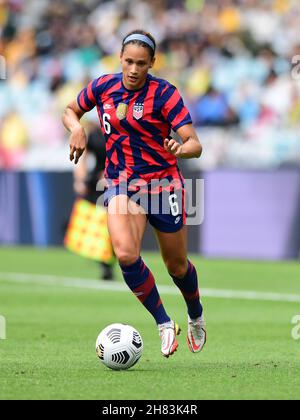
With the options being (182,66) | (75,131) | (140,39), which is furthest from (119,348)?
(182,66)

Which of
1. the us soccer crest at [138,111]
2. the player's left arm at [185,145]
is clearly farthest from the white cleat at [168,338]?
the us soccer crest at [138,111]

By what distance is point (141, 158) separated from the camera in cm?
825

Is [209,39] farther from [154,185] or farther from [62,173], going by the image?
[154,185]

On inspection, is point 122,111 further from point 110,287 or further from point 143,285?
point 110,287

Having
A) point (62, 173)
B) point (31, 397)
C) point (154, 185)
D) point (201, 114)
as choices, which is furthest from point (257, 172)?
point (31, 397)

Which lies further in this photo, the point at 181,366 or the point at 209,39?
the point at 209,39

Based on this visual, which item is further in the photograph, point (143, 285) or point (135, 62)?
point (143, 285)

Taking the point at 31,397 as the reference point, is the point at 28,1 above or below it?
above

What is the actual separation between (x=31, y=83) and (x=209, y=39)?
444cm

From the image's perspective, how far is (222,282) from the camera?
15188 millimetres

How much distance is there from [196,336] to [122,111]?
184 centimetres

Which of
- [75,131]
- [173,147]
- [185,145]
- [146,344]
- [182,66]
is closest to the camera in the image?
[173,147]

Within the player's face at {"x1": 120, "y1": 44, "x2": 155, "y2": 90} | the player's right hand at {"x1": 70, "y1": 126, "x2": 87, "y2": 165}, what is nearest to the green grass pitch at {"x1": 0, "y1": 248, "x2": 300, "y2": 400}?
the player's right hand at {"x1": 70, "y1": 126, "x2": 87, "y2": 165}

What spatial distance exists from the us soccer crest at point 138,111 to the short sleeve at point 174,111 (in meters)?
0.15
